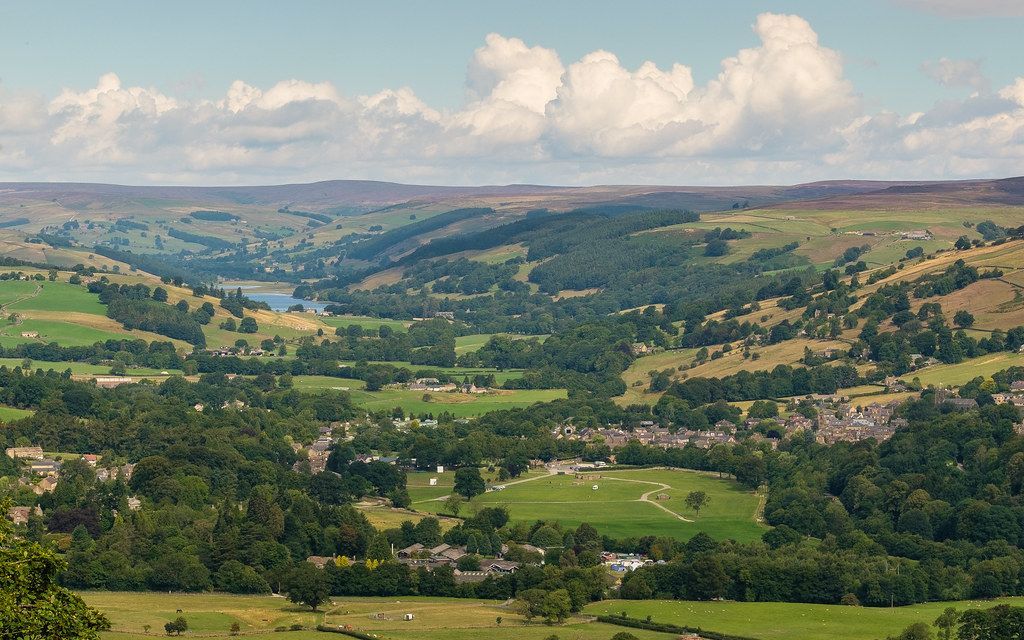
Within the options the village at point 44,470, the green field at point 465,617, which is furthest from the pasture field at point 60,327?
the green field at point 465,617

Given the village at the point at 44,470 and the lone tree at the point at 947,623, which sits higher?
the lone tree at the point at 947,623

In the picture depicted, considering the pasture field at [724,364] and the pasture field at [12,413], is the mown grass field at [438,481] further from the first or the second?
the pasture field at [724,364]

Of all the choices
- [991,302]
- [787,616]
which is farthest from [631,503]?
[991,302]

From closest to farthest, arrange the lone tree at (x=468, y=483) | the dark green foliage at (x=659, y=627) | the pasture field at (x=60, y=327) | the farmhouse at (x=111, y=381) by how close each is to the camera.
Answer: the dark green foliage at (x=659, y=627), the lone tree at (x=468, y=483), the farmhouse at (x=111, y=381), the pasture field at (x=60, y=327)

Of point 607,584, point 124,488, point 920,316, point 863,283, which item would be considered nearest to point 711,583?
point 607,584

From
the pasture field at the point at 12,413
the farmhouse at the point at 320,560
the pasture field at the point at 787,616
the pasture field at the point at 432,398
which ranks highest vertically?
the pasture field at the point at 787,616

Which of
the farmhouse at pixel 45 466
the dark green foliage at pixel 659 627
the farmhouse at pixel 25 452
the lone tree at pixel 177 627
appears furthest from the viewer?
the farmhouse at pixel 25 452
